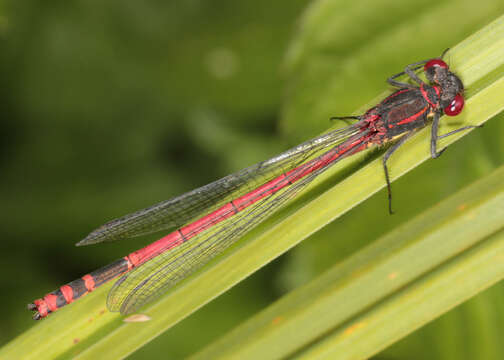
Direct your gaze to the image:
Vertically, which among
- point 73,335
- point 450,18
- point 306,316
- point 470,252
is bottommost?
point 470,252

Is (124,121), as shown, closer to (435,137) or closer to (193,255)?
(193,255)

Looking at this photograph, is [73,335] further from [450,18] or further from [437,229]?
[450,18]

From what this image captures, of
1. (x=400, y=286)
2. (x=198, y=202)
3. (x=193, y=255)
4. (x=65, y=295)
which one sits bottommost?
(x=400, y=286)

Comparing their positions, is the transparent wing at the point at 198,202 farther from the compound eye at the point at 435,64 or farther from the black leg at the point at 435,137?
the compound eye at the point at 435,64

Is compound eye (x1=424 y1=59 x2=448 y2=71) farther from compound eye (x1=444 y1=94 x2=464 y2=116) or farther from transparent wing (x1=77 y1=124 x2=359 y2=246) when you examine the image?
transparent wing (x1=77 y1=124 x2=359 y2=246)

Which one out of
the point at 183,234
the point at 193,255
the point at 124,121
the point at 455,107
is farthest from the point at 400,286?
the point at 124,121

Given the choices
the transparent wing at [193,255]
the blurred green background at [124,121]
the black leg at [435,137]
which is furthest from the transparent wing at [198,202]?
the black leg at [435,137]

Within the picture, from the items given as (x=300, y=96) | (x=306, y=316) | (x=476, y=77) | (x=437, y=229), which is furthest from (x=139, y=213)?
(x=476, y=77)
